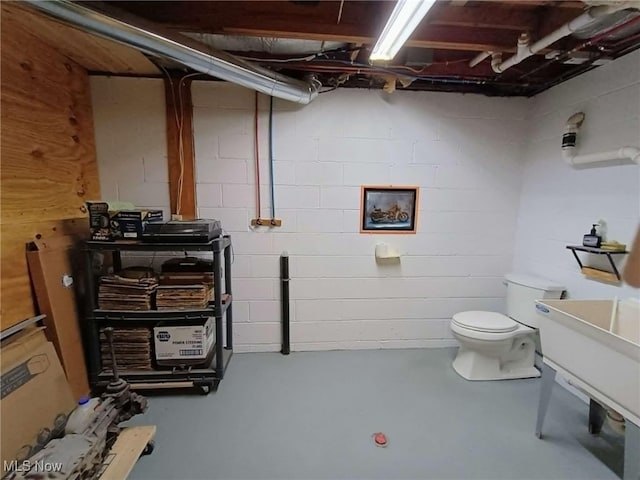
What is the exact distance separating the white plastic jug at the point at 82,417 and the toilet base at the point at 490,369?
2.38m

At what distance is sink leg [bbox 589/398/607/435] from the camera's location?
1.90 metres

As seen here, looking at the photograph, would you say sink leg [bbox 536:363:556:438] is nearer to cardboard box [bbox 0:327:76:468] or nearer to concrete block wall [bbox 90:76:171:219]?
cardboard box [bbox 0:327:76:468]

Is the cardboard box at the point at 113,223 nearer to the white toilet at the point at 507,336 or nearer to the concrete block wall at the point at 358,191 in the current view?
the concrete block wall at the point at 358,191

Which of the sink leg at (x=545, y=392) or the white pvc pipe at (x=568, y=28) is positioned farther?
the sink leg at (x=545, y=392)

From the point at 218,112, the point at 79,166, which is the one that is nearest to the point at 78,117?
the point at 79,166

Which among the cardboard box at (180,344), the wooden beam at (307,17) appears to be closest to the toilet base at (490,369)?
the cardboard box at (180,344)

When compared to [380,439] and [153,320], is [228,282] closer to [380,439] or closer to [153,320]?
[153,320]

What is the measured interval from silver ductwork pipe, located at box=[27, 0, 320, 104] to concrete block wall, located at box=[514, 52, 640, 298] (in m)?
1.86

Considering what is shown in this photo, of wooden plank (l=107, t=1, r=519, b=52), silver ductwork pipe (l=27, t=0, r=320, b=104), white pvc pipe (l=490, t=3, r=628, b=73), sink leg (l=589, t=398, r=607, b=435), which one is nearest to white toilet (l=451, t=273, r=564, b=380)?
sink leg (l=589, t=398, r=607, b=435)

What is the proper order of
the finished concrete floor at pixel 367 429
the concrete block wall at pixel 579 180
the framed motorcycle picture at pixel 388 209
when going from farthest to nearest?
1. the framed motorcycle picture at pixel 388 209
2. the concrete block wall at pixel 579 180
3. the finished concrete floor at pixel 367 429

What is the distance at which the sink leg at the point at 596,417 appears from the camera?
1904 mm

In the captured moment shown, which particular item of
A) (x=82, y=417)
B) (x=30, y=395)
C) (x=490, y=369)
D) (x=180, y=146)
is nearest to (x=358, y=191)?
(x=180, y=146)

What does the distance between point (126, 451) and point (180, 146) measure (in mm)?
2009

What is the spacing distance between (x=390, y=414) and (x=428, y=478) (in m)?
0.47
